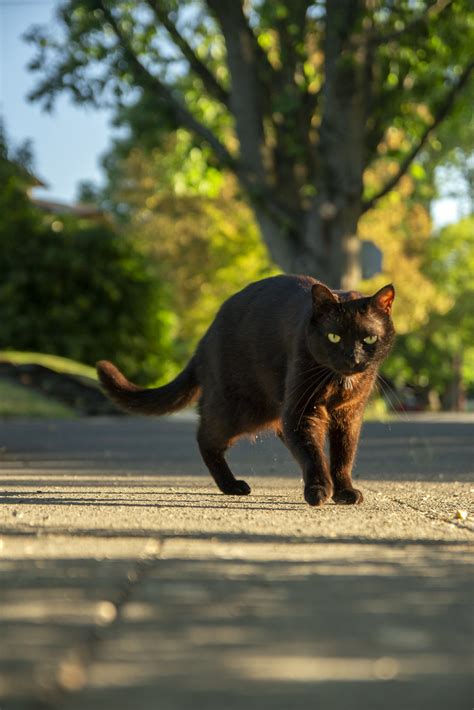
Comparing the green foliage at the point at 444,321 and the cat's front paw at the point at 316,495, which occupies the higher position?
the green foliage at the point at 444,321

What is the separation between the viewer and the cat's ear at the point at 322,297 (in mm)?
5055

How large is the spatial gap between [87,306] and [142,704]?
63.3 ft

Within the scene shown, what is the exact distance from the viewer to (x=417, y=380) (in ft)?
143

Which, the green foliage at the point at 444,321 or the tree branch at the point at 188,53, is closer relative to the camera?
the tree branch at the point at 188,53

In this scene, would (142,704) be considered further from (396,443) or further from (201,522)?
(396,443)

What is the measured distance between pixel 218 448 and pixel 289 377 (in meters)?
0.69

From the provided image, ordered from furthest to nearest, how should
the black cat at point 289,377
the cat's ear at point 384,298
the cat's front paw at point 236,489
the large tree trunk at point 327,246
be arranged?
the large tree trunk at point 327,246 → the cat's front paw at point 236,489 → the cat's ear at point 384,298 → the black cat at point 289,377

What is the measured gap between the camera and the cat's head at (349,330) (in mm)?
4973

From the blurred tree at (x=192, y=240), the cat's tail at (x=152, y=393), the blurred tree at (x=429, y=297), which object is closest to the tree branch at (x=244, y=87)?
the cat's tail at (x=152, y=393)

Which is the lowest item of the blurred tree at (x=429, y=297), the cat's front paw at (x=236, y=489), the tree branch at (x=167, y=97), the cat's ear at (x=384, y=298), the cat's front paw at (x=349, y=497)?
the cat's front paw at (x=349, y=497)

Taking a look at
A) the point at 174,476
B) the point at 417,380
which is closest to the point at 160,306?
the point at 174,476

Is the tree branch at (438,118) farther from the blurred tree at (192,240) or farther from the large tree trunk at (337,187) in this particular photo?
the blurred tree at (192,240)

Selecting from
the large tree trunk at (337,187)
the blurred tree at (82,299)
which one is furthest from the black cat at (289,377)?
the blurred tree at (82,299)

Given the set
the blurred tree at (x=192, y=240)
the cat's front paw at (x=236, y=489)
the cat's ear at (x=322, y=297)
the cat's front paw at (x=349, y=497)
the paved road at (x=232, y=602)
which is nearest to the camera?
the paved road at (x=232, y=602)
